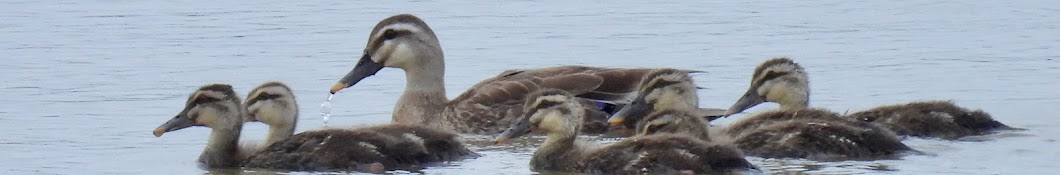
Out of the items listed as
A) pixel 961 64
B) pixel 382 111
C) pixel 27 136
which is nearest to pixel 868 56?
pixel 961 64

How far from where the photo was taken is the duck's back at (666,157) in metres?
10.8

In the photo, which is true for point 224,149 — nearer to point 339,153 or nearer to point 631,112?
point 339,153

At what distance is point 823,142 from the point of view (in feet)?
37.7

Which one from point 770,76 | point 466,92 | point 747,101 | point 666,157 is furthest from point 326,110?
point 666,157

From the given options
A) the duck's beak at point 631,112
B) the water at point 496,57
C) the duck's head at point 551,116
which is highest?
the duck's head at point 551,116

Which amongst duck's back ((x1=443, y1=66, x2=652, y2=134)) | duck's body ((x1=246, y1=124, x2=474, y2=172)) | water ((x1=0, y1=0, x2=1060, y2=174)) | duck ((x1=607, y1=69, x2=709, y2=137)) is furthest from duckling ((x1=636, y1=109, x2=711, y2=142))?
duck's back ((x1=443, y1=66, x2=652, y2=134))

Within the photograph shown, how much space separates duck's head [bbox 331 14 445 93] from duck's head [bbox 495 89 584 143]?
2.34 m

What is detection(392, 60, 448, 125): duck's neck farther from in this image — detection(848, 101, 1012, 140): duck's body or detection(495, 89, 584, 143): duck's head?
detection(848, 101, 1012, 140): duck's body

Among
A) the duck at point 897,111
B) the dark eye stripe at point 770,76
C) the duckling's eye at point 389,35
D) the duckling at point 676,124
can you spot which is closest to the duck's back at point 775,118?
the duck at point 897,111

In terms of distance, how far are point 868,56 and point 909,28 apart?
209 cm

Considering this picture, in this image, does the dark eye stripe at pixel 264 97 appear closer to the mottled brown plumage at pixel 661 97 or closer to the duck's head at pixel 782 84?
the mottled brown plumage at pixel 661 97

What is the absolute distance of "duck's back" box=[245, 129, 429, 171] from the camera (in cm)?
1138

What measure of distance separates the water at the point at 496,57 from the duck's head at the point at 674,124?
0.34 metres

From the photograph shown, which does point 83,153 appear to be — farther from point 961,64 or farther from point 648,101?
point 961,64
